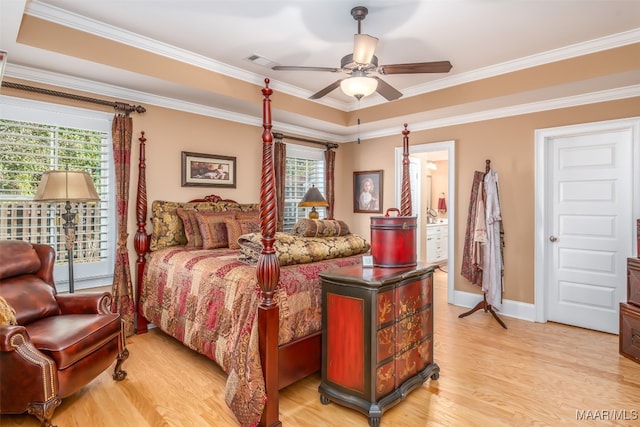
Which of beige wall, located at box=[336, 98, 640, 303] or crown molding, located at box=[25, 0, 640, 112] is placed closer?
crown molding, located at box=[25, 0, 640, 112]

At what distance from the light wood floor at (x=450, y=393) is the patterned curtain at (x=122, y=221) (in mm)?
357

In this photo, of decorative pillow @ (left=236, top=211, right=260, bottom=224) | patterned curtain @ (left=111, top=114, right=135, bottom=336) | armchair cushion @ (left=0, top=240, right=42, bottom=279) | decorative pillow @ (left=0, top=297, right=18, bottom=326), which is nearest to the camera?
decorative pillow @ (left=0, top=297, right=18, bottom=326)

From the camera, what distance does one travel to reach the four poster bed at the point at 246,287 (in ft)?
7.12

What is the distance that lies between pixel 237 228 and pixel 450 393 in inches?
96.5

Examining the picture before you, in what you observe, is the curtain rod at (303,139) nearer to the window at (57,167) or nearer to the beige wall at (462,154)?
the beige wall at (462,154)

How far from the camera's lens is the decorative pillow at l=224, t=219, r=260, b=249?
12.1 feet

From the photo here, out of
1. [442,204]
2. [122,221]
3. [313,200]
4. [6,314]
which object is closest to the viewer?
[6,314]

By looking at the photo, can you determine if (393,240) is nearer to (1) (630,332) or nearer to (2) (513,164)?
(1) (630,332)

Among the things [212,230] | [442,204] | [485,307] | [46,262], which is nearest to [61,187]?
[46,262]

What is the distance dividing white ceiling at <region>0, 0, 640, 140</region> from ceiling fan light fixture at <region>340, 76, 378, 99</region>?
0.52 meters

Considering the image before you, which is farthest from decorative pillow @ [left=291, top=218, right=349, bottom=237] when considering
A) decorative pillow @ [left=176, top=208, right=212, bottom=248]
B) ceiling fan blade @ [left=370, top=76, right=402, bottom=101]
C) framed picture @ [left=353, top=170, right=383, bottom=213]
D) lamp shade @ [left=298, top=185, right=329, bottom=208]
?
framed picture @ [left=353, top=170, right=383, bottom=213]

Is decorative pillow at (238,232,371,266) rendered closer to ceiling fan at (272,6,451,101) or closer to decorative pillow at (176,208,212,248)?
decorative pillow at (176,208,212,248)

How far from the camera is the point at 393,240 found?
2.56 meters

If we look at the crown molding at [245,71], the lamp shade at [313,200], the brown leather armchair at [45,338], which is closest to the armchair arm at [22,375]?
the brown leather armchair at [45,338]
